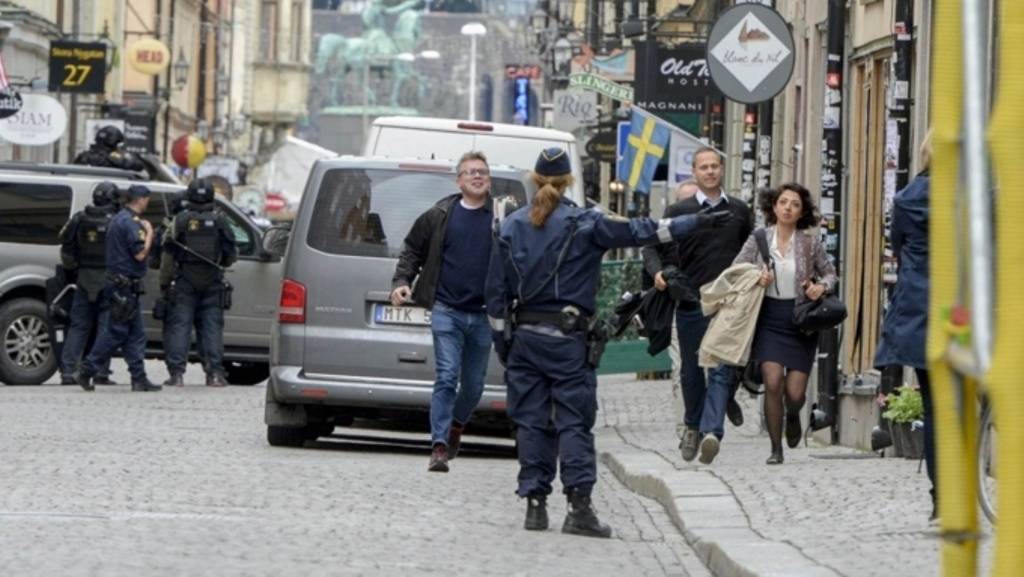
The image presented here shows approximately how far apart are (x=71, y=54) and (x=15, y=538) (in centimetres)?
3606

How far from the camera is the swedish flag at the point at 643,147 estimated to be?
2961cm

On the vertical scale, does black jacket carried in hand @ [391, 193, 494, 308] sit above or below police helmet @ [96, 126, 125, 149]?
below

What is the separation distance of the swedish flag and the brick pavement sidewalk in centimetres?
1099

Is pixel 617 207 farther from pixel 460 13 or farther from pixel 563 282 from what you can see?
pixel 460 13

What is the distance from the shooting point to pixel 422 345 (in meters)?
16.4

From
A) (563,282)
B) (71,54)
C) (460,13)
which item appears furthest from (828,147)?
(460,13)

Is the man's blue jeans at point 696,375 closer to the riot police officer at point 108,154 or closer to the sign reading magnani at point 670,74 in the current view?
the sign reading magnani at point 670,74

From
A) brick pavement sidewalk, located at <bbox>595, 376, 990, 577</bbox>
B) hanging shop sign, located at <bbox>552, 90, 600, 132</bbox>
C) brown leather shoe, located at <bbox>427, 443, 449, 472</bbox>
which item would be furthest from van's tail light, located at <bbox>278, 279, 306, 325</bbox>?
hanging shop sign, located at <bbox>552, 90, 600, 132</bbox>

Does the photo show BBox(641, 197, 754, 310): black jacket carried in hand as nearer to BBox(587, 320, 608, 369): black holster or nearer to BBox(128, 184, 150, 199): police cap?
BBox(587, 320, 608, 369): black holster

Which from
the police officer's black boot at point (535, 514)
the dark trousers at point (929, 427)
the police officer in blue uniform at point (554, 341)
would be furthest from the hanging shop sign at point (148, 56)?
the dark trousers at point (929, 427)

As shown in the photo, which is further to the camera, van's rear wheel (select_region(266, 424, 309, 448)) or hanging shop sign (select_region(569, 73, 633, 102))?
hanging shop sign (select_region(569, 73, 633, 102))

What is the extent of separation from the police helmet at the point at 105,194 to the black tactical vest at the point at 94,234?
0.24 ft

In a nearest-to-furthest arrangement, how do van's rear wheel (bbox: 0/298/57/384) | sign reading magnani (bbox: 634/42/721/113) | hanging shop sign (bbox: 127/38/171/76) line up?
1. van's rear wheel (bbox: 0/298/57/384)
2. sign reading magnani (bbox: 634/42/721/113)
3. hanging shop sign (bbox: 127/38/171/76)

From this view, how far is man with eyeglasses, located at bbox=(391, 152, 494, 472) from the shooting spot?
1464 centimetres
